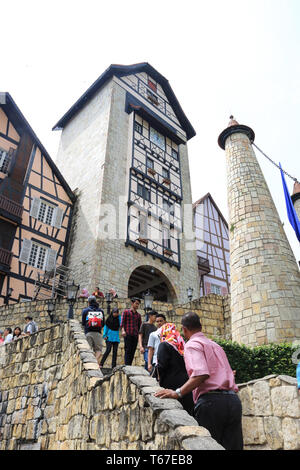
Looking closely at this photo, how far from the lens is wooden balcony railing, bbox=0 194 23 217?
16.8 meters

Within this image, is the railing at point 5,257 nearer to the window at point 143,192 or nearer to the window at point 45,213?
the window at point 45,213

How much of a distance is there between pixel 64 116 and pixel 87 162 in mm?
6951

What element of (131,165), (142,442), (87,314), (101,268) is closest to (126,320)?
(87,314)

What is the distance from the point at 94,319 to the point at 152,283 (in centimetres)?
1419

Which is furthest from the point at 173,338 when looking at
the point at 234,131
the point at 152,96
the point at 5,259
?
the point at 152,96

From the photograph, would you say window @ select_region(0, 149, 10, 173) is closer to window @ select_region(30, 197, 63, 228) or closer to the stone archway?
window @ select_region(30, 197, 63, 228)

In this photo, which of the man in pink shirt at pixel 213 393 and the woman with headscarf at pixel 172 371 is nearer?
the man in pink shirt at pixel 213 393

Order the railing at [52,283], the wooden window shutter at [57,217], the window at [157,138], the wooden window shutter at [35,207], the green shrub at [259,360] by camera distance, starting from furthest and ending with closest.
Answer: the window at [157,138] → the wooden window shutter at [57,217] → the wooden window shutter at [35,207] → the railing at [52,283] → the green shrub at [259,360]

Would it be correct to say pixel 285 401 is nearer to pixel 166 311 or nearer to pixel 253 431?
pixel 253 431

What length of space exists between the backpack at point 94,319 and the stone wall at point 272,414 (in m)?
3.24

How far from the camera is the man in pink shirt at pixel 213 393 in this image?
266 cm

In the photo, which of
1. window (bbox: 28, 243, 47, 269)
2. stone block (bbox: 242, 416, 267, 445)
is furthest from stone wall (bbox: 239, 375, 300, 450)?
window (bbox: 28, 243, 47, 269)

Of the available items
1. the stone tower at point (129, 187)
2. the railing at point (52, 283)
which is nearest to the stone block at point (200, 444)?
the stone tower at point (129, 187)

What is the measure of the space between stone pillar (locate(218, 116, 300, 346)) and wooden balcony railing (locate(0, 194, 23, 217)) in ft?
33.3
